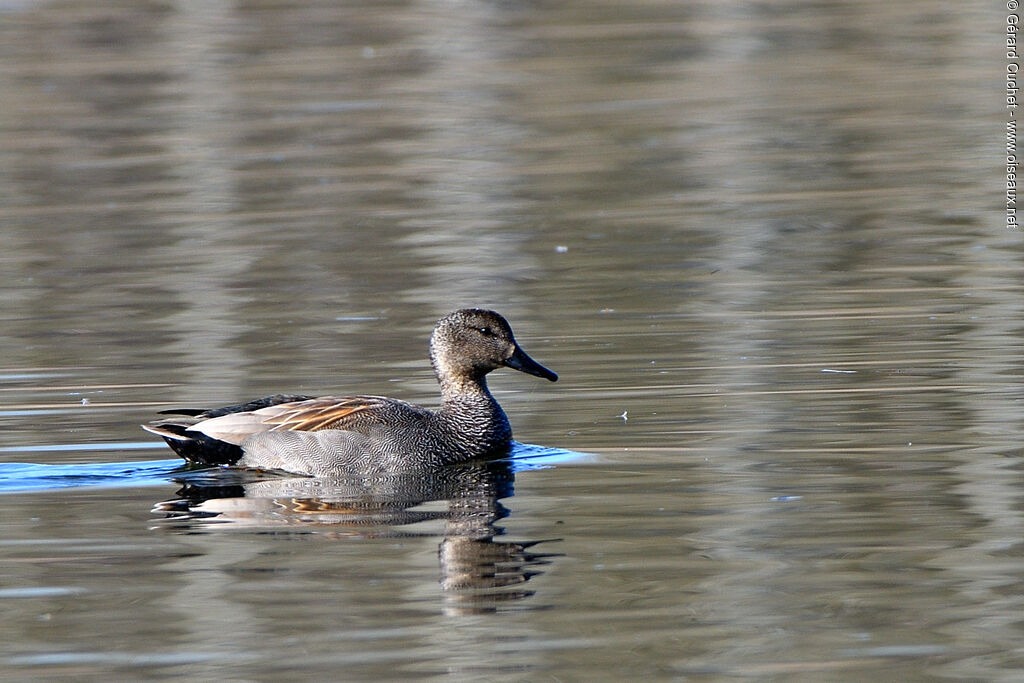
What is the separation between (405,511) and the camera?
8344 mm

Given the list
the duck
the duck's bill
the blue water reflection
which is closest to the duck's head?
the duck's bill

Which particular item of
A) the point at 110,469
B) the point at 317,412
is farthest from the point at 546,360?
the point at 110,469

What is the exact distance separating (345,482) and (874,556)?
9.59 ft

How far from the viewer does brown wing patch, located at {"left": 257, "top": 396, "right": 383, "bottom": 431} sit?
9.16 m

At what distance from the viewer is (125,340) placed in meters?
12.4

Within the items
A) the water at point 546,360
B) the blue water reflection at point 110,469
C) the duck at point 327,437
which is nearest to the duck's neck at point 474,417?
the duck at point 327,437

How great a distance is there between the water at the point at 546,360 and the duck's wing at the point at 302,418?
9.7 inches

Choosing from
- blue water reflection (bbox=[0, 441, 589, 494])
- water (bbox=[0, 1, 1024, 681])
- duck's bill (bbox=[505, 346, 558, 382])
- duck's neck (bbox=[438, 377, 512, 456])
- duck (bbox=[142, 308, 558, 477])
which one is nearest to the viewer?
water (bbox=[0, 1, 1024, 681])

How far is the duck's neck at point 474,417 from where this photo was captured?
9602mm

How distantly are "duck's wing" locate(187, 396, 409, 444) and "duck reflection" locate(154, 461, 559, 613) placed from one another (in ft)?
0.74

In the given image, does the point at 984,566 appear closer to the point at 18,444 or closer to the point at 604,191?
the point at 18,444

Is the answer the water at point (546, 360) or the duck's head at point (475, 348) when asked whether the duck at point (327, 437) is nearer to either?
the water at point (546, 360)

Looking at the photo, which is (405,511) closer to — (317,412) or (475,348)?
(317,412)

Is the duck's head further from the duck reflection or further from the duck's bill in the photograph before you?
the duck reflection
